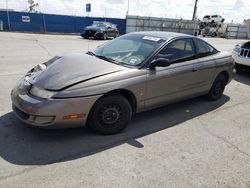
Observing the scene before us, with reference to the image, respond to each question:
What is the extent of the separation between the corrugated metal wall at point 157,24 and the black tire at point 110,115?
86.8ft

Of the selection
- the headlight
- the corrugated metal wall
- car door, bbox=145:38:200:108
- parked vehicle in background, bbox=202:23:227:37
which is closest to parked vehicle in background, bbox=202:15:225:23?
parked vehicle in background, bbox=202:23:227:37

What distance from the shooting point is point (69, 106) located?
10.1 ft

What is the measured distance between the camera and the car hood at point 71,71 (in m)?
3.21

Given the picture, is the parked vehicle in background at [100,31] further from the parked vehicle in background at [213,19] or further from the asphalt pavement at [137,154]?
the parked vehicle in background at [213,19]

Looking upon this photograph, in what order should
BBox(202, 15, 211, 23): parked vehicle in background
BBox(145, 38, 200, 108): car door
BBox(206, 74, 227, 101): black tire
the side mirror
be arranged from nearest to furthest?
the side mirror → BBox(145, 38, 200, 108): car door → BBox(206, 74, 227, 101): black tire → BBox(202, 15, 211, 23): parked vehicle in background

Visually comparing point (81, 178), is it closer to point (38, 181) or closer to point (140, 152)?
point (38, 181)

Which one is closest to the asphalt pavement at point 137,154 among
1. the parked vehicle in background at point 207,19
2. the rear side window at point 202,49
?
the rear side window at point 202,49

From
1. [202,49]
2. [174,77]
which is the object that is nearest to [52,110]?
[174,77]

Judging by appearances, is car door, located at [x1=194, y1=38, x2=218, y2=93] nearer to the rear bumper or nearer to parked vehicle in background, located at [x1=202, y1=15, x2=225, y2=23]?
the rear bumper

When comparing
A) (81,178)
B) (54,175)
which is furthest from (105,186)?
(54,175)

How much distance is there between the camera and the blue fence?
23.7 meters

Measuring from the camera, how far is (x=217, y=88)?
5.34 m

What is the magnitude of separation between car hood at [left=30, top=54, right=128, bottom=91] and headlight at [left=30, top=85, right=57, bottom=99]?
51mm

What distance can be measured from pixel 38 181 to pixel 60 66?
1.71 metres
